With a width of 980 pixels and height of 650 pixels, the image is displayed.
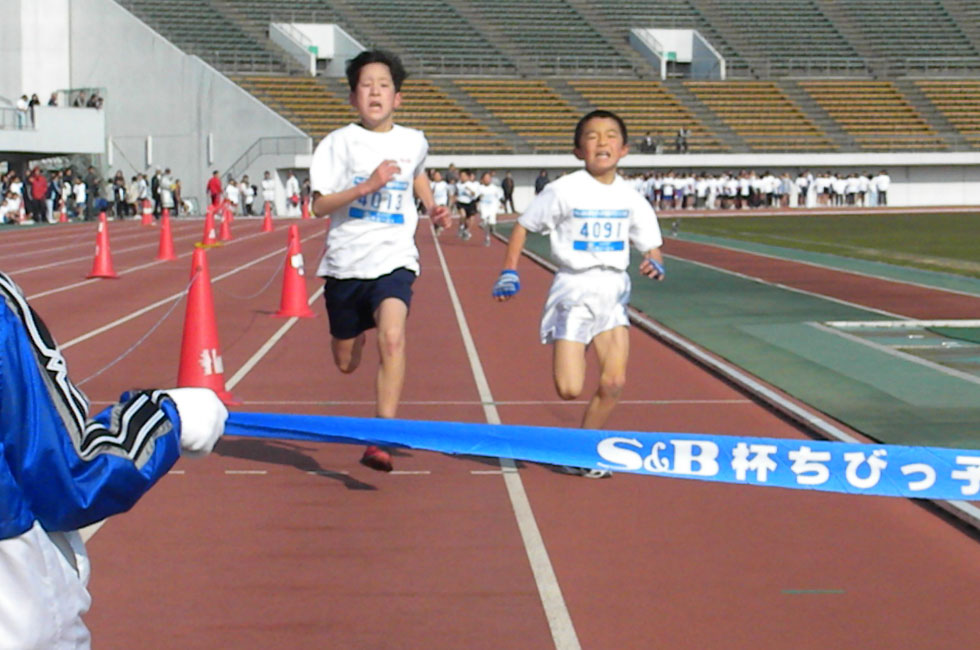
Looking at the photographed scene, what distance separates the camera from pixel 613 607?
5309 millimetres

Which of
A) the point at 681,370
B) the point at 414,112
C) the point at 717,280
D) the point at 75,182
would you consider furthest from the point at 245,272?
the point at 414,112

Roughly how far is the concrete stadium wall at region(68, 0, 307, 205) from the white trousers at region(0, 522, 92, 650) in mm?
55633

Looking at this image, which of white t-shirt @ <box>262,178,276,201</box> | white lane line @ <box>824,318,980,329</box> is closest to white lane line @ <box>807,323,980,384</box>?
white lane line @ <box>824,318,980,329</box>

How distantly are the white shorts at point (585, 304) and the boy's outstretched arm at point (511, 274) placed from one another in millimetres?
216

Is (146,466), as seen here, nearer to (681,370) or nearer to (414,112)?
(681,370)

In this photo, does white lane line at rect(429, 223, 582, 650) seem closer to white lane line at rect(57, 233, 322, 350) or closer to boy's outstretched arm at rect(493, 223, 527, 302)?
boy's outstretched arm at rect(493, 223, 527, 302)

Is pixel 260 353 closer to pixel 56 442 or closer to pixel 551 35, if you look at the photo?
pixel 56 442

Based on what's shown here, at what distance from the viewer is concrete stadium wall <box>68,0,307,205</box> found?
5794cm

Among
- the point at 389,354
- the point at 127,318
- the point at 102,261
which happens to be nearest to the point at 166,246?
the point at 102,261

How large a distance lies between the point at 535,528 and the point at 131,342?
819 cm

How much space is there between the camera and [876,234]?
122 ft

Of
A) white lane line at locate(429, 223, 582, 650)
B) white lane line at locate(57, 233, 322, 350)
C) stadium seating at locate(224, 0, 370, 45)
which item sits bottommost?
white lane line at locate(57, 233, 322, 350)

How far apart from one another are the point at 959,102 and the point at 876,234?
32972 millimetres

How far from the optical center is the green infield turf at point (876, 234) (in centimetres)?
2716
